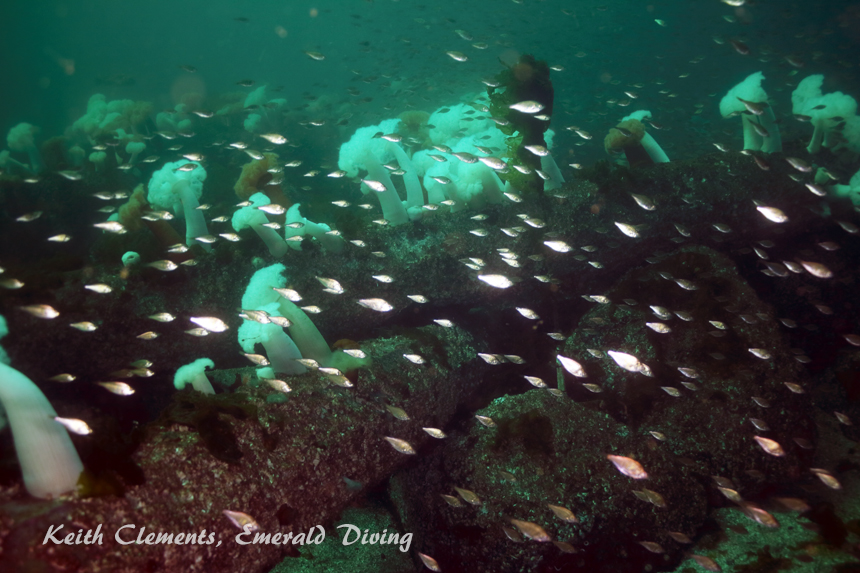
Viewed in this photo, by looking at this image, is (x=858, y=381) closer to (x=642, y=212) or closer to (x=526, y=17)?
(x=642, y=212)

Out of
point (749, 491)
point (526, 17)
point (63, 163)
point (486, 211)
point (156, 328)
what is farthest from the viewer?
point (526, 17)

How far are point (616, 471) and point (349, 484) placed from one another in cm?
279

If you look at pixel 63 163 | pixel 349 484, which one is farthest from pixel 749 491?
pixel 63 163

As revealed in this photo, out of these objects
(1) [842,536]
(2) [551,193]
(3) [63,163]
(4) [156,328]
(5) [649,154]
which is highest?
(5) [649,154]

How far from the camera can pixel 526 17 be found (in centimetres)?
4359

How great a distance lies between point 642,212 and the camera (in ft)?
19.4

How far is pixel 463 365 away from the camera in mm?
5156

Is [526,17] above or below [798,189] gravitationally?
above

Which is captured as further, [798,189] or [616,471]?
[798,189]

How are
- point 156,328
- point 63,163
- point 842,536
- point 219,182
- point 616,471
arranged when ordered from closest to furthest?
1. point 842,536
2. point 616,471
3. point 156,328
4. point 63,163
5. point 219,182

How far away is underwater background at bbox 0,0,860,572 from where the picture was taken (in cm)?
287

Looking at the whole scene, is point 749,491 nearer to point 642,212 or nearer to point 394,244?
point 642,212

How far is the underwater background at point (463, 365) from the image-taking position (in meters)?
2.87

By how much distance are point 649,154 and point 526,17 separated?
157 ft
